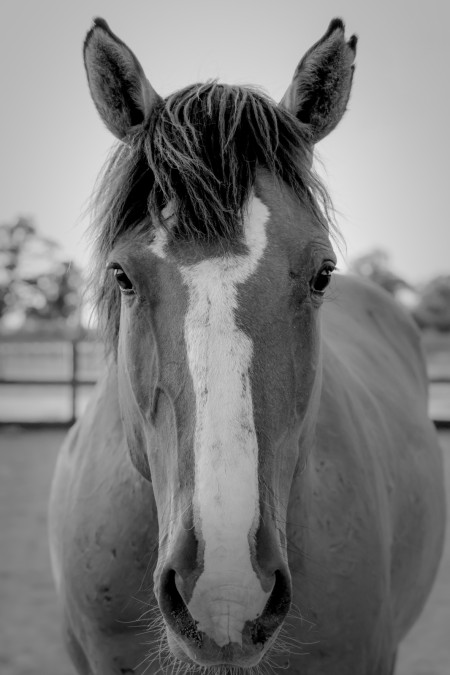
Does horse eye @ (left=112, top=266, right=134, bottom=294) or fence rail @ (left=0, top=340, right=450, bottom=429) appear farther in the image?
fence rail @ (left=0, top=340, right=450, bottom=429)

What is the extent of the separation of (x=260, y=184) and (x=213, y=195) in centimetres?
17

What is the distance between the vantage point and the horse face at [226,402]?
1.20 m

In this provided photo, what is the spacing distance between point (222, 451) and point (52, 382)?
1039cm

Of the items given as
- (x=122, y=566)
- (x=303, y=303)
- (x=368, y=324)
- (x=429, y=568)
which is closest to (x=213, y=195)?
(x=303, y=303)

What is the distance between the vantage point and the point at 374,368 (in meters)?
3.04

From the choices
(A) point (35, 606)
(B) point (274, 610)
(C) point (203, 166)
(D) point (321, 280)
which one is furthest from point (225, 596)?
(A) point (35, 606)

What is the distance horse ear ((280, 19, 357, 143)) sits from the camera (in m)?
1.75

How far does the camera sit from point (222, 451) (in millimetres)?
1238

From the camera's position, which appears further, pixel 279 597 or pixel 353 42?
pixel 353 42

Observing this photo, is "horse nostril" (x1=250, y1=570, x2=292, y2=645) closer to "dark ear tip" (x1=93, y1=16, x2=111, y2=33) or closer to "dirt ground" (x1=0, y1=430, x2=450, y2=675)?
"dark ear tip" (x1=93, y1=16, x2=111, y2=33)

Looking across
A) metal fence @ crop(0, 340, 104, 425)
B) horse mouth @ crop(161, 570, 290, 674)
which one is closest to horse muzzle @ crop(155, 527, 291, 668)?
horse mouth @ crop(161, 570, 290, 674)

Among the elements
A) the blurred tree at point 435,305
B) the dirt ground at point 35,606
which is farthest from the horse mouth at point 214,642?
the blurred tree at point 435,305

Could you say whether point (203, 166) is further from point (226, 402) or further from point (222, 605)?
point (222, 605)

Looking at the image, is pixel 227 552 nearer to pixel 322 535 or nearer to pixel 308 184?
pixel 322 535
